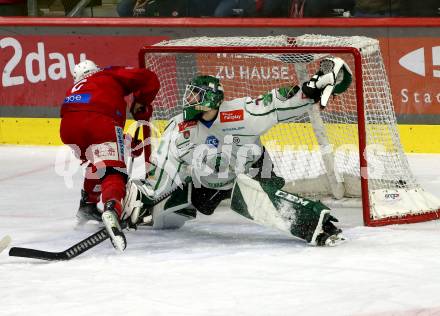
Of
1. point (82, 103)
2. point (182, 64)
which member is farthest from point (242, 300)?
point (182, 64)

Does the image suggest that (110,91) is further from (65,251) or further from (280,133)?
(280,133)

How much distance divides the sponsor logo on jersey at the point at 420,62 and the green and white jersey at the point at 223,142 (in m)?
1.95

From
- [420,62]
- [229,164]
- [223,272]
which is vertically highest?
[420,62]

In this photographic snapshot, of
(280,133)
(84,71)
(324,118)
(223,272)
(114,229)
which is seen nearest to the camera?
(223,272)

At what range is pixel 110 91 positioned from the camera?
5.21 meters

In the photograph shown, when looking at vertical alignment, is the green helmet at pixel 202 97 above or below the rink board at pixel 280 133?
above

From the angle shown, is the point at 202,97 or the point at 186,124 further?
the point at 186,124

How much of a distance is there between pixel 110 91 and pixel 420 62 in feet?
7.62

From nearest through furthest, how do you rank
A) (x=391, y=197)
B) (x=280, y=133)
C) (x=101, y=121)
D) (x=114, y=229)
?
1. (x=114, y=229)
2. (x=101, y=121)
3. (x=391, y=197)
4. (x=280, y=133)

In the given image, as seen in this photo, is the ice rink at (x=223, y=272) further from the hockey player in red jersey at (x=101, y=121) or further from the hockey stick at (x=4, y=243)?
the hockey player in red jersey at (x=101, y=121)

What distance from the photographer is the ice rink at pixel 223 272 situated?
156 inches

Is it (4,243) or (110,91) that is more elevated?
(110,91)

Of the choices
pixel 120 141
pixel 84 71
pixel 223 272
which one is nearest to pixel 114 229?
pixel 223 272

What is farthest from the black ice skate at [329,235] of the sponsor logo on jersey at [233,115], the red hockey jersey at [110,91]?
the red hockey jersey at [110,91]
